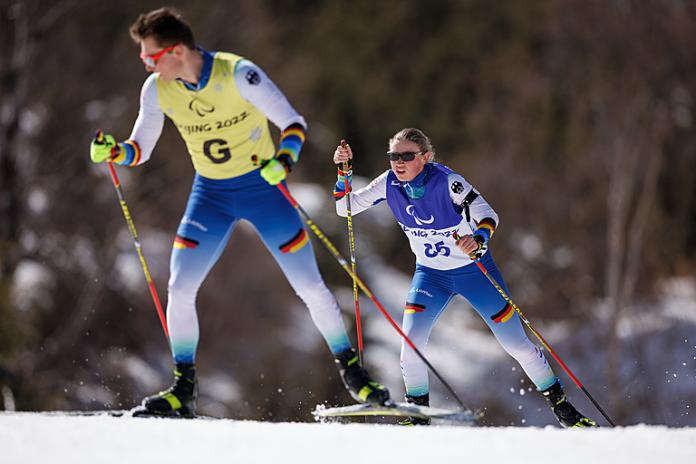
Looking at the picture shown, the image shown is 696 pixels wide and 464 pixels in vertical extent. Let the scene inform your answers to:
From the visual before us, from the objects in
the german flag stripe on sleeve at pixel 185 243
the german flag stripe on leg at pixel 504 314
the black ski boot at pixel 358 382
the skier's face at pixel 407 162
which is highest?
the skier's face at pixel 407 162

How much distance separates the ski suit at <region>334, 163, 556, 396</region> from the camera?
5.20m

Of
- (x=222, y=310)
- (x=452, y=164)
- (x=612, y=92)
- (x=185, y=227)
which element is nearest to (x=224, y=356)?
(x=222, y=310)

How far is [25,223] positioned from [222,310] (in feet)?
16.4

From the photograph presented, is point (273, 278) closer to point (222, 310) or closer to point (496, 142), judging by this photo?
point (222, 310)

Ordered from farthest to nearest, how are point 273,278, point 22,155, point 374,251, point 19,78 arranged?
point 374,251 → point 273,278 → point 22,155 → point 19,78

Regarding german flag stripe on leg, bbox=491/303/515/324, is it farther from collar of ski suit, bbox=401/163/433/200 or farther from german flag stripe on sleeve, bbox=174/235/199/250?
german flag stripe on sleeve, bbox=174/235/199/250

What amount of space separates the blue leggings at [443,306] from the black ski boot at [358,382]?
40cm

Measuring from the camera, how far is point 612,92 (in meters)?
17.7

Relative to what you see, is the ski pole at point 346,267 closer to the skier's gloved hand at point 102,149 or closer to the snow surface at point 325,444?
the snow surface at point 325,444

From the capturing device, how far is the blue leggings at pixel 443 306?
536cm

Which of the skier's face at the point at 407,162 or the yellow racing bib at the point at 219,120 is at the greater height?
the yellow racing bib at the point at 219,120

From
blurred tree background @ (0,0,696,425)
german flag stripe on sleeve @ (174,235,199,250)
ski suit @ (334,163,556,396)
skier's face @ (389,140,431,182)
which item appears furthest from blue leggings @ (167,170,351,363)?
blurred tree background @ (0,0,696,425)

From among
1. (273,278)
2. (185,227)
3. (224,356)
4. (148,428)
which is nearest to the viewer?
(148,428)

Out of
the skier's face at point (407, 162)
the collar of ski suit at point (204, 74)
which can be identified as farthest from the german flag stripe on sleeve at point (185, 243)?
the skier's face at point (407, 162)
